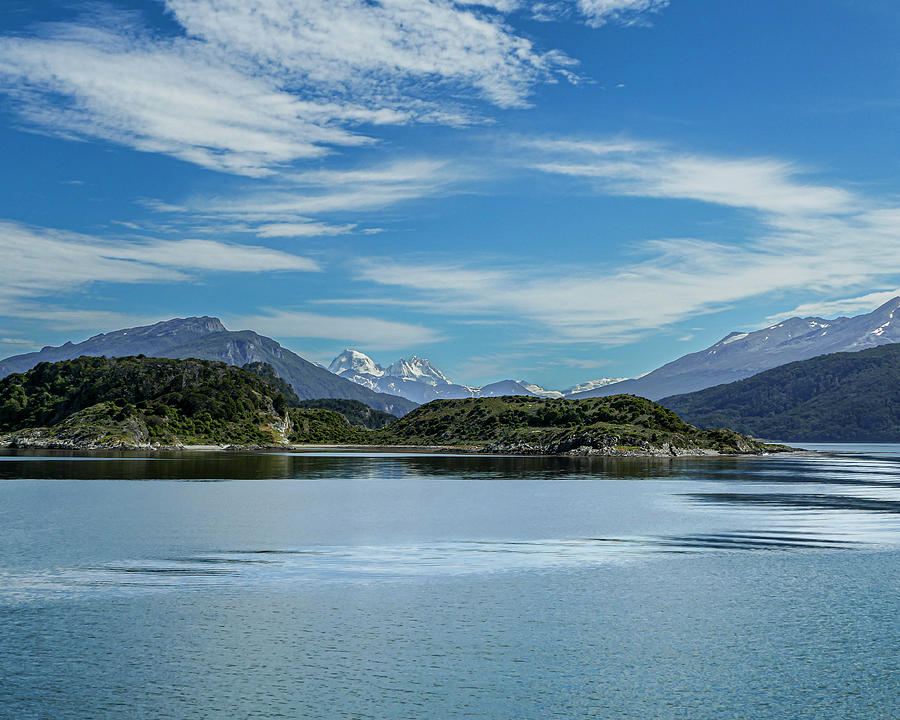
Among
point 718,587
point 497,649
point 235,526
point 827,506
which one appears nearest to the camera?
point 497,649

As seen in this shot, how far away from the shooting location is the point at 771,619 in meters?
41.1

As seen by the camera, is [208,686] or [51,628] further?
[51,628]

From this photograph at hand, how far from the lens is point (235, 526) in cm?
7444

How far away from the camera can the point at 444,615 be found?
40.8m

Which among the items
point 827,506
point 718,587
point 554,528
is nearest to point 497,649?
point 718,587

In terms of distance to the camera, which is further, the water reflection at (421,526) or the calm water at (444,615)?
the water reflection at (421,526)

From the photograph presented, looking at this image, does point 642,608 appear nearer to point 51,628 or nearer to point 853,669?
point 853,669

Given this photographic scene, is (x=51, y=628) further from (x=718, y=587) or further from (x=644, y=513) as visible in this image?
→ (x=644, y=513)

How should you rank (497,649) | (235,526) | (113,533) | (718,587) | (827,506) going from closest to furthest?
(497,649), (718,587), (113,533), (235,526), (827,506)

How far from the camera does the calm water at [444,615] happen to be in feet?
96.3

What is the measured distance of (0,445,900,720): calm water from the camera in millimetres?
29344

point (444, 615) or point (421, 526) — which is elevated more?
point (421, 526)

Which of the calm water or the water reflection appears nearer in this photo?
the calm water

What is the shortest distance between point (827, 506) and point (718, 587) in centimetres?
5833
